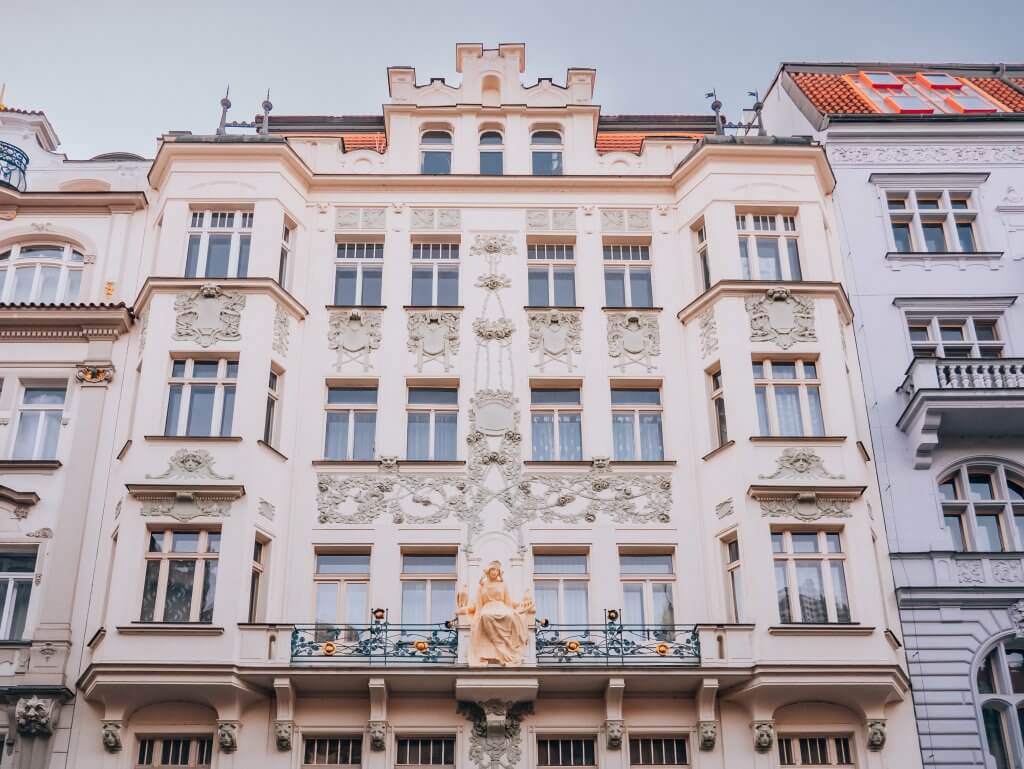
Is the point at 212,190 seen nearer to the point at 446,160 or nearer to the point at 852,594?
the point at 446,160

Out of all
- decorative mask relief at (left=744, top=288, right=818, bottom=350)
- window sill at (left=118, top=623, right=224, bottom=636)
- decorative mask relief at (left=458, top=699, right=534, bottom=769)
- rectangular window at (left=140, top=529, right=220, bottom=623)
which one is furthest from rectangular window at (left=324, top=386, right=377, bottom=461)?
decorative mask relief at (left=744, top=288, right=818, bottom=350)

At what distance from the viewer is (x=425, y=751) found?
71.1ft

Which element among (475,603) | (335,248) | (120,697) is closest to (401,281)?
(335,248)

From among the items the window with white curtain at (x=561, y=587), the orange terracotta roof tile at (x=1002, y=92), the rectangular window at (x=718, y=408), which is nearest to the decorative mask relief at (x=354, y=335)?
the window with white curtain at (x=561, y=587)

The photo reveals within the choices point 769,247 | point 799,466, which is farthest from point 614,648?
point 769,247

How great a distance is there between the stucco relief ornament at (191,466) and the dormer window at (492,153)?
9313mm

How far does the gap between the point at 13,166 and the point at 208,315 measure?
6881 mm

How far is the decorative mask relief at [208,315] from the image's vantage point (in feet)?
80.6

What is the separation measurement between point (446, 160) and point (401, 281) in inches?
142

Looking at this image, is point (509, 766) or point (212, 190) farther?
point (212, 190)

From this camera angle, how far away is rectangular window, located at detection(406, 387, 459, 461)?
24.7 meters

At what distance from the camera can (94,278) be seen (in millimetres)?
26766

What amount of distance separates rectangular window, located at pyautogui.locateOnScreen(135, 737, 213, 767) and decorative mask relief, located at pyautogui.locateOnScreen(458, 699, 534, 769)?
4392mm

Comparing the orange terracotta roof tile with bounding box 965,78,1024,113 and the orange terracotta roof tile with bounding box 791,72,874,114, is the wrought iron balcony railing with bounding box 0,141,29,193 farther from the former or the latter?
the orange terracotta roof tile with bounding box 965,78,1024,113
